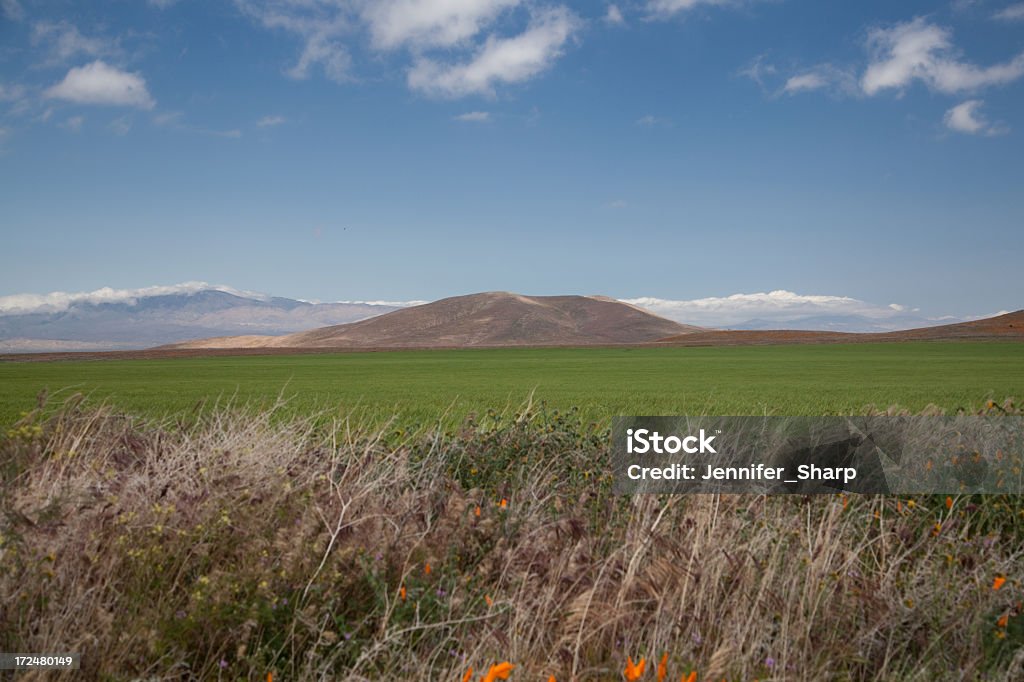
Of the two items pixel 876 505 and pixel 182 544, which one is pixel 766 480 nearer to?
pixel 876 505

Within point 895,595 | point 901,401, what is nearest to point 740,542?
point 895,595

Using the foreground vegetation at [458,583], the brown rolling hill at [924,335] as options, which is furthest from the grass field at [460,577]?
the brown rolling hill at [924,335]

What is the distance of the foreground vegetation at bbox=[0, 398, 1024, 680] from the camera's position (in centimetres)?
439

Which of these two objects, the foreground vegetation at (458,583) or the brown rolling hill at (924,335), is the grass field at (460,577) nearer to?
the foreground vegetation at (458,583)

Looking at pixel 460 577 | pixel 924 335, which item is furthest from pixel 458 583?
pixel 924 335

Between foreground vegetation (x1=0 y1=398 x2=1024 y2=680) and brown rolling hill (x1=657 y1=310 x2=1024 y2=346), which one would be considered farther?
brown rolling hill (x1=657 y1=310 x2=1024 y2=346)

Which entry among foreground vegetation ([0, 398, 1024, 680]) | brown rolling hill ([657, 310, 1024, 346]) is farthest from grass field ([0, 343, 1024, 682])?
brown rolling hill ([657, 310, 1024, 346])

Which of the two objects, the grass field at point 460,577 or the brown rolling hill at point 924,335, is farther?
the brown rolling hill at point 924,335

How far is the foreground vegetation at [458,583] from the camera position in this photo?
4387mm

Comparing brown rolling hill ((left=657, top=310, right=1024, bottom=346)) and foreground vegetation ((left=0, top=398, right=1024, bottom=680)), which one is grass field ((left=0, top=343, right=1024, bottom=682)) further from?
brown rolling hill ((left=657, top=310, right=1024, bottom=346))

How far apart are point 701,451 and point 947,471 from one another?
9.08 ft

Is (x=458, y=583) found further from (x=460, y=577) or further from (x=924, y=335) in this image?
(x=924, y=335)

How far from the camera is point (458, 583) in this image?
17.3ft

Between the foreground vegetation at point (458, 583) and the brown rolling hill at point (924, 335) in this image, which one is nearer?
the foreground vegetation at point (458, 583)
